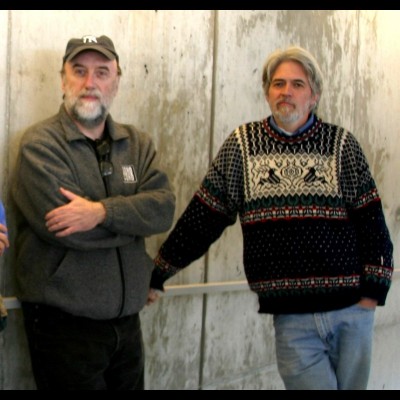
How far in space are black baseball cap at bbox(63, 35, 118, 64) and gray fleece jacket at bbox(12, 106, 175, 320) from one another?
238 mm

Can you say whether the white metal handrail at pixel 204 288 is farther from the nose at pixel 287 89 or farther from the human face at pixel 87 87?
the nose at pixel 287 89

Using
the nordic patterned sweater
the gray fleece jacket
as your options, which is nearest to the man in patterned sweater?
the nordic patterned sweater

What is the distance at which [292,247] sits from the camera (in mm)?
2791

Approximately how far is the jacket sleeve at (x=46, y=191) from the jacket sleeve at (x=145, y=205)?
2.7 inches

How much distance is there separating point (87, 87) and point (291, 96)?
2.79ft

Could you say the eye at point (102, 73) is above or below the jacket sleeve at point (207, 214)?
above

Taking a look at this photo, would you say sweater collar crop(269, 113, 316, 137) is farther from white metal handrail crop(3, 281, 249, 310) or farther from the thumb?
white metal handrail crop(3, 281, 249, 310)

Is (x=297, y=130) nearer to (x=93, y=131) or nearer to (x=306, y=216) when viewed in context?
(x=306, y=216)

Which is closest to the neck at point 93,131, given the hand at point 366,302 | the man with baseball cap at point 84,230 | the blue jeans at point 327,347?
the man with baseball cap at point 84,230

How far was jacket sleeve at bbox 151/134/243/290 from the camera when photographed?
295 cm

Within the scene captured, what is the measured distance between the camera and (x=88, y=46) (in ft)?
9.39

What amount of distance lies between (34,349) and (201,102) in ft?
5.08

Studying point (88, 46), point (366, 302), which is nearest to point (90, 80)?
point (88, 46)

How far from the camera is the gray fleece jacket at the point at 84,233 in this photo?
274 cm
